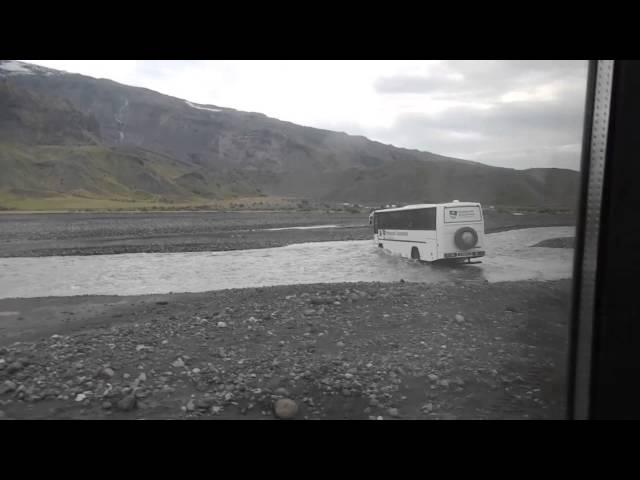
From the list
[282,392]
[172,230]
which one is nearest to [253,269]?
[282,392]

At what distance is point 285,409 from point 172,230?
6103 millimetres

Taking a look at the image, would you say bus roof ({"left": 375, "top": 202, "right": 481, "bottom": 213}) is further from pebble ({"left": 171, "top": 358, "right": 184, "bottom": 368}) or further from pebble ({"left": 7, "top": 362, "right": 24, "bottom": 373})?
pebble ({"left": 7, "top": 362, "right": 24, "bottom": 373})

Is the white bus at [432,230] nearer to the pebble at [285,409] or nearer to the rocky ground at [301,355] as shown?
the rocky ground at [301,355]

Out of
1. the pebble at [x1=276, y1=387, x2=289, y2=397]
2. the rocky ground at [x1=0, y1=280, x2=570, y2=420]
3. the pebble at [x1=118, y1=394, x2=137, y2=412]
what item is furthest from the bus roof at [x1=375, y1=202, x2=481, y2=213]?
the pebble at [x1=118, y1=394, x2=137, y2=412]

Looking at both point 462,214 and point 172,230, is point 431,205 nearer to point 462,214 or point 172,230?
point 462,214

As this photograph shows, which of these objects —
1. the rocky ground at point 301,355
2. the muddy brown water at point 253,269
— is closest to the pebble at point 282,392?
the rocky ground at point 301,355

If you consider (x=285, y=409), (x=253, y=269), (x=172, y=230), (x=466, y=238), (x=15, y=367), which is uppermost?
(x=466, y=238)

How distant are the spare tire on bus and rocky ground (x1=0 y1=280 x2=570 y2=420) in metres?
0.67

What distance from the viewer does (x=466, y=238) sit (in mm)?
5598

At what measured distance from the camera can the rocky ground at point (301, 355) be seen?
10.9ft

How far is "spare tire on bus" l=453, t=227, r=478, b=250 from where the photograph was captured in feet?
17.7

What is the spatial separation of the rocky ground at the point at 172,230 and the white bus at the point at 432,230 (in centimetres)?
21

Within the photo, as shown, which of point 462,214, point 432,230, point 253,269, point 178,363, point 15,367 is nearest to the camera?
point 15,367
